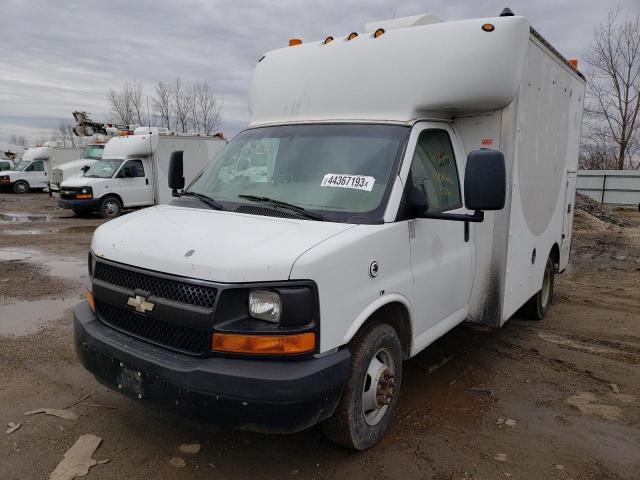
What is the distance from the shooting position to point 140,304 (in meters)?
2.90

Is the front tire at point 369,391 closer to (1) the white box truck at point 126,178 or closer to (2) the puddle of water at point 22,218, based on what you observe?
(1) the white box truck at point 126,178

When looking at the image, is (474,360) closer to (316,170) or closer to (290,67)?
(316,170)

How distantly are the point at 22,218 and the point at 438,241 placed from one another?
17.8m

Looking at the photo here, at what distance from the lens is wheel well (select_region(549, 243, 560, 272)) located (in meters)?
6.21

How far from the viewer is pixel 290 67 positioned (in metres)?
4.30

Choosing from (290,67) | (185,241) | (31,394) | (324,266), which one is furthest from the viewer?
(290,67)

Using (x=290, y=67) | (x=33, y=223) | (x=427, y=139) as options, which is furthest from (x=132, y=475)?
(x=33, y=223)

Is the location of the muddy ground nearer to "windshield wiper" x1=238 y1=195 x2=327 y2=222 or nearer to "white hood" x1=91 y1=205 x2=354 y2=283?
"white hood" x1=91 y1=205 x2=354 y2=283

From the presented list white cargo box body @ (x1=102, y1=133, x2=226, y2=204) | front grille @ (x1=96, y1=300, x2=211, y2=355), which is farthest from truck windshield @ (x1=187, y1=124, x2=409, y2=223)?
white cargo box body @ (x1=102, y1=133, x2=226, y2=204)

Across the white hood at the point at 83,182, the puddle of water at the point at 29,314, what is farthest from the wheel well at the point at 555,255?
the white hood at the point at 83,182

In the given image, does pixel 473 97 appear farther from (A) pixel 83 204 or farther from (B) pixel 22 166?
(B) pixel 22 166

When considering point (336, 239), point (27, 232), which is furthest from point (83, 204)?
point (336, 239)

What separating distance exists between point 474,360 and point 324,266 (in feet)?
9.48

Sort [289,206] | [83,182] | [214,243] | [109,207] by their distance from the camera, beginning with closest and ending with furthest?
[214,243], [289,206], [83,182], [109,207]
